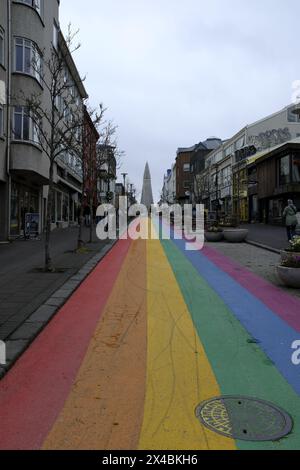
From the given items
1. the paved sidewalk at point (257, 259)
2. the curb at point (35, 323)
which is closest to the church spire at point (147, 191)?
the paved sidewalk at point (257, 259)

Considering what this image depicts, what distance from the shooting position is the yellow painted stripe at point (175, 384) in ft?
12.0

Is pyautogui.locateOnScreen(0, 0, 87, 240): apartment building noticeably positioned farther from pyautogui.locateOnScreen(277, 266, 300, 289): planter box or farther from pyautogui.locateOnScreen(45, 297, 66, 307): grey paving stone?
pyautogui.locateOnScreen(277, 266, 300, 289): planter box

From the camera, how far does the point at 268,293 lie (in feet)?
32.3

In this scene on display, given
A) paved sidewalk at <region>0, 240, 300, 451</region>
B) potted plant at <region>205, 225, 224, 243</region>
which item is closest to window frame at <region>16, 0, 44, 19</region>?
potted plant at <region>205, 225, 224, 243</region>

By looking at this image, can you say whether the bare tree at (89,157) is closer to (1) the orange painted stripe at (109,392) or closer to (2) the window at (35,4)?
(2) the window at (35,4)

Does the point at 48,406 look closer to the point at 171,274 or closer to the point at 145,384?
the point at 145,384

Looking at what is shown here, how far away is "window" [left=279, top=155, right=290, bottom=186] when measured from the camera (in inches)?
1409

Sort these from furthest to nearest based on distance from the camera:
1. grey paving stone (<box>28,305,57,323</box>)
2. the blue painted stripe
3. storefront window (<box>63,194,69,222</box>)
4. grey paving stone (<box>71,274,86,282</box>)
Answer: storefront window (<box>63,194,69,222</box>) < grey paving stone (<box>71,274,86,282</box>) < grey paving stone (<box>28,305,57,323</box>) < the blue painted stripe

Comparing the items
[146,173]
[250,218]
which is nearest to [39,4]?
[250,218]

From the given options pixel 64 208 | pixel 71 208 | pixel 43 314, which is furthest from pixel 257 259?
pixel 71 208

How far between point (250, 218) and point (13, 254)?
34531 millimetres

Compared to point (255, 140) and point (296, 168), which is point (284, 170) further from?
point (255, 140)

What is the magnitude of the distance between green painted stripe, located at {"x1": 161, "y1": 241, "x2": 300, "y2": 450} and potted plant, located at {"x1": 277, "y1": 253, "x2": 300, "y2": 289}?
193 centimetres

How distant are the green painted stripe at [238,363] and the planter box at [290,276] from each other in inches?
75.8
